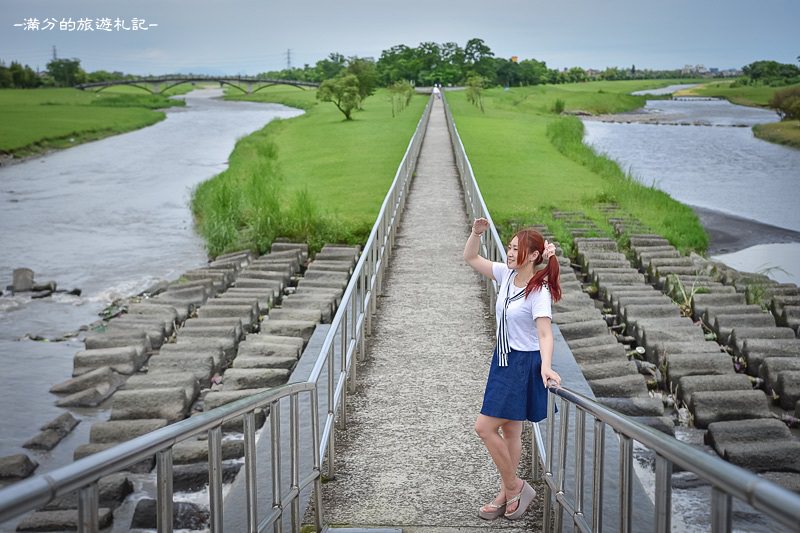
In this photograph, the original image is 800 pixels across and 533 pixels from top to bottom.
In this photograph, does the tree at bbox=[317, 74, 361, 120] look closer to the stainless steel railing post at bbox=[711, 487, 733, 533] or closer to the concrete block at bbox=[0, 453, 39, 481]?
the concrete block at bbox=[0, 453, 39, 481]

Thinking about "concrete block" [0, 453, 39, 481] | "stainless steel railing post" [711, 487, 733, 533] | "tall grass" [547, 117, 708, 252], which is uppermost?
"stainless steel railing post" [711, 487, 733, 533]

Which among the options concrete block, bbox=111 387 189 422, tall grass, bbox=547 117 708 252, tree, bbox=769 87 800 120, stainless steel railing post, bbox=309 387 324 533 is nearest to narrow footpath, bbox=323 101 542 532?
stainless steel railing post, bbox=309 387 324 533

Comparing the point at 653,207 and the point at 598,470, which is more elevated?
the point at 598,470

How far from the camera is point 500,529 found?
545cm

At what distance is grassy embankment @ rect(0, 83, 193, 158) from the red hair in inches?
1764

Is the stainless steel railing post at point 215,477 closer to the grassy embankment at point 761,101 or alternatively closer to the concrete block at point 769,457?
Answer: the concrete block at point 769,457

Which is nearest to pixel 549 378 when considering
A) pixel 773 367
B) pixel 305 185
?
pixel 773 367

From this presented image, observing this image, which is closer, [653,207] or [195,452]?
[195,452]

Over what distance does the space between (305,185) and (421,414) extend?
19105 mm

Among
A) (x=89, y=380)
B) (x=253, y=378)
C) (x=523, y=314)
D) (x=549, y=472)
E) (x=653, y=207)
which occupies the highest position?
(x=523, y=314)

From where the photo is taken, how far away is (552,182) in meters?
28.4

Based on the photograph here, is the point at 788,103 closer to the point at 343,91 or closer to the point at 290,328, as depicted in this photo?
the point at 343,91

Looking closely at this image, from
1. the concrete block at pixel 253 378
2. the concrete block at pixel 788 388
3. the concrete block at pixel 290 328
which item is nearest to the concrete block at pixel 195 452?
the concrete block at pixel 253 378

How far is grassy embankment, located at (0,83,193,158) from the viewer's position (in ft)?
163
